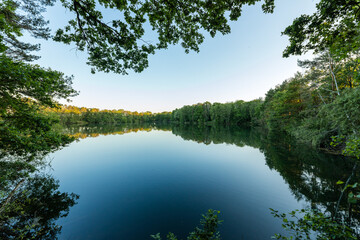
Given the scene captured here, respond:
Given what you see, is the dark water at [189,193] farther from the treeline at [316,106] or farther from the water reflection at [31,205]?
the treeline at [316,106]

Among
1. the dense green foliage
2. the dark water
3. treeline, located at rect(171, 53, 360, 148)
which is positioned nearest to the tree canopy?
treeline, located at rect(171, 53, 360, 148)

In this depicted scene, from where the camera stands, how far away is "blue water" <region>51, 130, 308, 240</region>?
14.8 ft

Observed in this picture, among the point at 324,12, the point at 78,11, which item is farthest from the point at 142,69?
the point at 324,12

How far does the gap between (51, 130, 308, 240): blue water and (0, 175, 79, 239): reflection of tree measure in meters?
0.37

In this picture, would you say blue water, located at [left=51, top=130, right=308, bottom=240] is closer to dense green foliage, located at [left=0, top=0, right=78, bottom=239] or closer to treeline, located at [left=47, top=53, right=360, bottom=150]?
dense green foliage, located at [left=0, top=0, right=78, bottom=239]

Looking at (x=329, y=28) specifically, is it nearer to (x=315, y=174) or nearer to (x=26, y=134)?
(x=315, y=174)

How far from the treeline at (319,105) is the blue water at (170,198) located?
4173mm

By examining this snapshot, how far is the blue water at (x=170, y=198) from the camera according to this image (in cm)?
450

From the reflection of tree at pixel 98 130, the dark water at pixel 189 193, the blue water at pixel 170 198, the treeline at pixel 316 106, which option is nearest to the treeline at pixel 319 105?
the treeline at pixel 316 106

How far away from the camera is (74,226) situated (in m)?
4.59

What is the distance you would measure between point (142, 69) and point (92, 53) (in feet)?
6.00

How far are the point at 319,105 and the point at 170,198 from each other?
1676 cm

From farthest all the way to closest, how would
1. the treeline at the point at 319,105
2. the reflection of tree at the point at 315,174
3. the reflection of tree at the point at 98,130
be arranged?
the reflection of tree at the point at 98,130 < the treeline at the point at 319,105 < the reflection of tree at the point at 315,174

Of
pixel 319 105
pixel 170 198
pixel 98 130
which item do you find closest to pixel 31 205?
pixel 170 198
